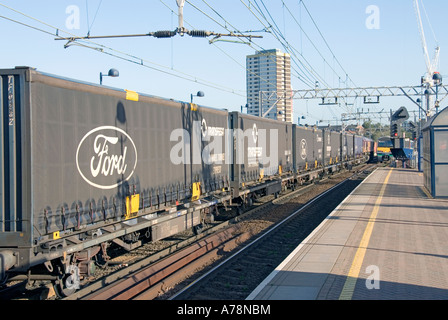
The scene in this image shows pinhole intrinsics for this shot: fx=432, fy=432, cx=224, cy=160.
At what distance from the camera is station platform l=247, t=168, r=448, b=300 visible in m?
6.71

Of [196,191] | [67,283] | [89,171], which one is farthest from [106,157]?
[196,191]

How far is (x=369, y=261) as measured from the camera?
8.44 metres

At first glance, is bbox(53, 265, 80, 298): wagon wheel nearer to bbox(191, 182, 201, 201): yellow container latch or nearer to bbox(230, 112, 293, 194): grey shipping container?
bbox(191, 182, 201, 201): yellow container latch

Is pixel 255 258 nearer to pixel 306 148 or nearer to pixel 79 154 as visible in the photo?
pixel 79 154

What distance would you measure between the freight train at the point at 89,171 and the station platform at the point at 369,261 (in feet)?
10.6

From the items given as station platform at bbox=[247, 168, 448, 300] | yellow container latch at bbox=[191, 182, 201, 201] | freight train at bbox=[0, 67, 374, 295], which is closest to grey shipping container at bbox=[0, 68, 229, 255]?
freight train at bbox=[0, 67, 374, 295]

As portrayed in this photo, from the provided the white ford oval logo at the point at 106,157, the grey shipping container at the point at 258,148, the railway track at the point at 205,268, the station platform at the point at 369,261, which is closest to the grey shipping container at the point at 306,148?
the grey shipping container at the point at 258,148

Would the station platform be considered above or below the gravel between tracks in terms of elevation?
above

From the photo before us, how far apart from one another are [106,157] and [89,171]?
520 millimetres

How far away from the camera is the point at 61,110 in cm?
711

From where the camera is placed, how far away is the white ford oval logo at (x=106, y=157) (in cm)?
769

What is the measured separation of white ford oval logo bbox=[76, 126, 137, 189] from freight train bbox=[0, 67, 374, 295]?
19 mm

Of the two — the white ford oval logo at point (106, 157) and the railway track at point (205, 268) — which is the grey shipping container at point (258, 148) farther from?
the white ford oval logo at point (106, 157)
